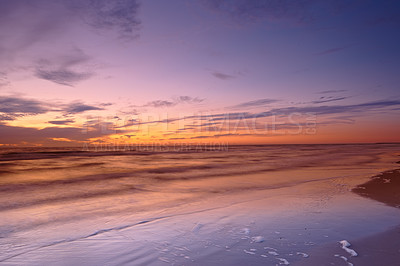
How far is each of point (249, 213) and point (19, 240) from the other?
5.71 m

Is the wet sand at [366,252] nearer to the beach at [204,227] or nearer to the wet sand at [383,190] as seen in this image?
the beach at [204,227]

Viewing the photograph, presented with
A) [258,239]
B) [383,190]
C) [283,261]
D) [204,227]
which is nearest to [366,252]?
[283,261]

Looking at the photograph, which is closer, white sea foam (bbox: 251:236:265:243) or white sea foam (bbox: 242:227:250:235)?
white sea foam (bbox: 251:236:265:243)

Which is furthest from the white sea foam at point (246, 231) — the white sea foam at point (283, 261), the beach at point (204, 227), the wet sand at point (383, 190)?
the wet sand at point (383, 190)

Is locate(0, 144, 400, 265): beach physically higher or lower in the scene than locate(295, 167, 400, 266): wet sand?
lower

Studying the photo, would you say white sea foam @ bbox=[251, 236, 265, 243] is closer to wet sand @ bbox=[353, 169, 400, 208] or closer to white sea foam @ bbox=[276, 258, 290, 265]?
white sea foam @ bbox=[276, 258, 290, 265]

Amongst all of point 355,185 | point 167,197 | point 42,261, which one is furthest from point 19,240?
point 355,185

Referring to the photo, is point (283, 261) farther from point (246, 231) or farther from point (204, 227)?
point (204, 227)

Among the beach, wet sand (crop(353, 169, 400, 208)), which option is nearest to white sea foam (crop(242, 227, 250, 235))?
the beach

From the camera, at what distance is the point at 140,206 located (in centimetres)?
863

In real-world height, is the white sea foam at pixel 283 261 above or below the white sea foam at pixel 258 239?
above

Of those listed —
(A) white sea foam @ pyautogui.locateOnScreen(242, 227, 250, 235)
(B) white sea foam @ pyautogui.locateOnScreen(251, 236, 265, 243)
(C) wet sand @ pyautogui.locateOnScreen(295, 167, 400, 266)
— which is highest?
(C) wet sand @ pyautogui.locateOnScreen(295, 167, 400, 266)

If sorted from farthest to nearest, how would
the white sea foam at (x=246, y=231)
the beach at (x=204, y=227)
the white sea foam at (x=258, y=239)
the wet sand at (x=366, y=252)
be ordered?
the white sea foam at (x=246, y=231)
the white sea foam at (x=258, y=239)
the beach at (x=204, y=227)
the wet sand at (x=366, y=252)

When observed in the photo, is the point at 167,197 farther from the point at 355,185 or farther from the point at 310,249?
the point at 355,185
